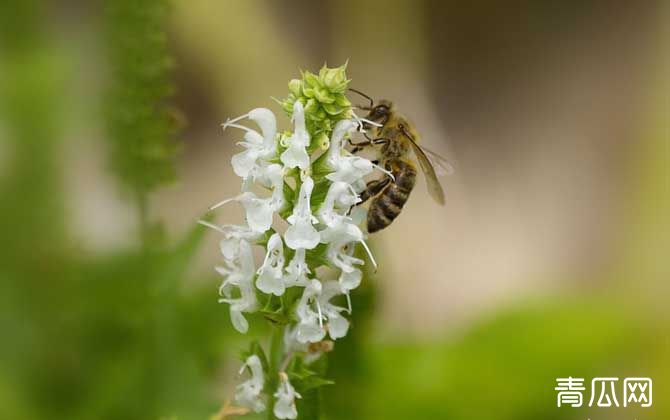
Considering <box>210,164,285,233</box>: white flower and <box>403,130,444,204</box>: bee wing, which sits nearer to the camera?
<box>210,164,285,233</box>: white flower

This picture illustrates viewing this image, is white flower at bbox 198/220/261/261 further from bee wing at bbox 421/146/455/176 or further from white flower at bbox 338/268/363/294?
bee wing at bbox 421/146/455/176

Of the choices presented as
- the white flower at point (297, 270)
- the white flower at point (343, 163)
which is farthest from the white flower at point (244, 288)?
the white flower at point (343, 163)

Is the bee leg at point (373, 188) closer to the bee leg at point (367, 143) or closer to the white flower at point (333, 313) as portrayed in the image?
the bee leg at point (367, 143)

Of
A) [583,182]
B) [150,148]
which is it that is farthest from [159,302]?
[583,182]

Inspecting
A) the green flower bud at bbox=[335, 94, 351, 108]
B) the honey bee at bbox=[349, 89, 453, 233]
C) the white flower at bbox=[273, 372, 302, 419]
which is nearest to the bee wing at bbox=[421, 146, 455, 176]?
the honey bee at bbox=[349, 89, 453, 233]

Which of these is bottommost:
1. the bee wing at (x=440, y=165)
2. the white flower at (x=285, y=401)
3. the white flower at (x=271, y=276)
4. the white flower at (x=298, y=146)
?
the white flower at (x=285, y=401)

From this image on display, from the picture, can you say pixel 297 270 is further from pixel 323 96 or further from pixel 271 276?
pixel 323 96

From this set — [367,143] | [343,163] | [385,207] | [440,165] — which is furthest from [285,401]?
[440,165]
